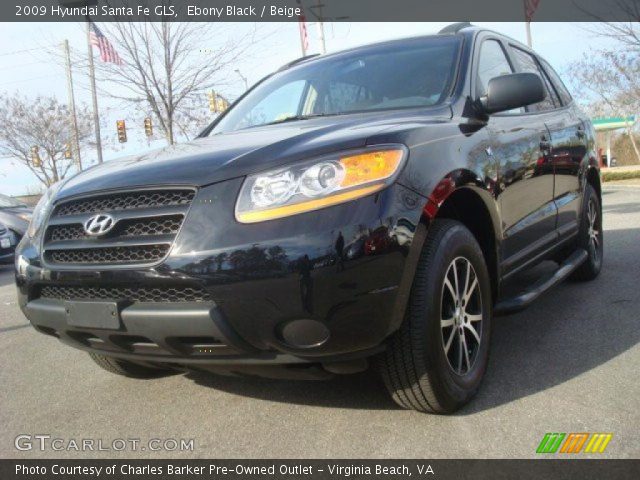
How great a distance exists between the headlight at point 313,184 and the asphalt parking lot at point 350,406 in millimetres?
982

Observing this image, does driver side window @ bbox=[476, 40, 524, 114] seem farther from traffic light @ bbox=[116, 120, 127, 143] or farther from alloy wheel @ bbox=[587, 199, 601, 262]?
traffic light @ bbox=[116, 120, 127, 143]

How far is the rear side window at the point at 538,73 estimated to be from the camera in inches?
159

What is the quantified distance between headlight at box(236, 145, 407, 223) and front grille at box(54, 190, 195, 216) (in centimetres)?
24

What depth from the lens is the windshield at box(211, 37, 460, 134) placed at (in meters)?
3.22

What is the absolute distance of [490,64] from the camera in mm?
3535

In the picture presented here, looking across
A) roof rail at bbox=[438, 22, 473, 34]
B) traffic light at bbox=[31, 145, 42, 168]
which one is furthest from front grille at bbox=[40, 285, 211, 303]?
traffic light at bbox=[31, 145, 42, 168]

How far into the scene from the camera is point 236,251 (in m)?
2.10

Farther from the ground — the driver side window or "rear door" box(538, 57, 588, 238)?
the driver side window

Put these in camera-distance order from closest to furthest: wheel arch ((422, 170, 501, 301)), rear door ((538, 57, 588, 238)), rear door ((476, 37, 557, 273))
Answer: wheel arch ((422, 170, 501, 301)), rear door ((476, 37, 557, 273)), rear door ((538, 57, 588, 238))
